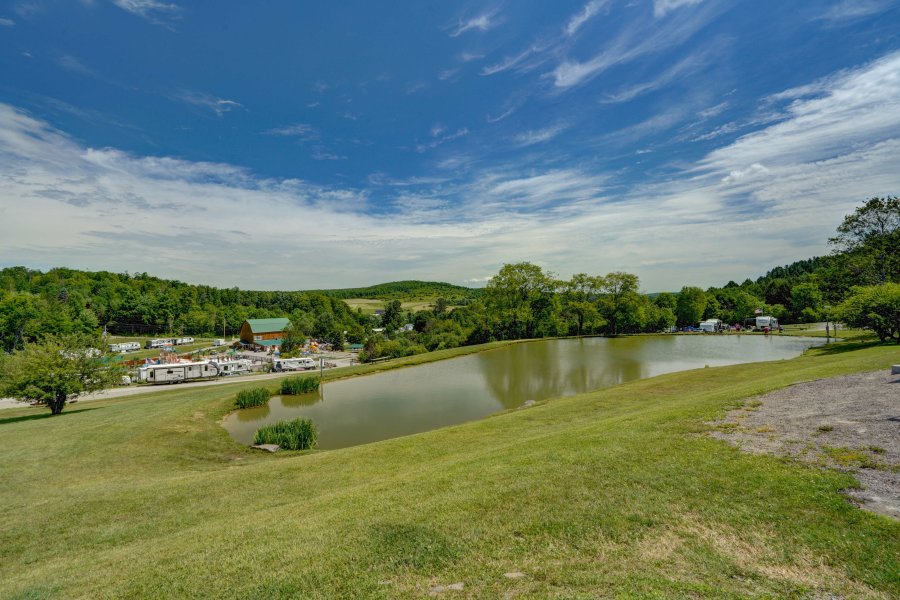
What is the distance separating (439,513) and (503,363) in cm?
3470

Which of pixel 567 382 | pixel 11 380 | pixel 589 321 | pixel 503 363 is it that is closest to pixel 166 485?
pixel 11 380

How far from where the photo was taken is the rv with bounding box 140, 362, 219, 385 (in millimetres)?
40000

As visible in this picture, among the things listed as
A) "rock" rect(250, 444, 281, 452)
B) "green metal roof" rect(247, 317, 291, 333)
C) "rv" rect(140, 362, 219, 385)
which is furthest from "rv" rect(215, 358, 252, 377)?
"green metal roof" rect(247, 317, 291, 333)

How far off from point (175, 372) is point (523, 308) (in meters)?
49.1

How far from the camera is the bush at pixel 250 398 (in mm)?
27219

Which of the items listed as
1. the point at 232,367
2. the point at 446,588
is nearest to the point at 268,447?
the point at 446,588

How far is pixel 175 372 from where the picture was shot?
134ft

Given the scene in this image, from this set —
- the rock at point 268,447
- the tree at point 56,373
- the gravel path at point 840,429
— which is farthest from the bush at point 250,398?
the gravel path at point 840,429

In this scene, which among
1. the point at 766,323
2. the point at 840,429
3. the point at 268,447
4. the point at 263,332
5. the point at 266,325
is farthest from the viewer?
the point at 266,325

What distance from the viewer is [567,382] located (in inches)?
1190

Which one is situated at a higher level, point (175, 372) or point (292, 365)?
point (175, 372)

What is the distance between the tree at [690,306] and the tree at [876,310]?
4724 centimetres

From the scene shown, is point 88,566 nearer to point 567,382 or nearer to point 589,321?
point 567,382

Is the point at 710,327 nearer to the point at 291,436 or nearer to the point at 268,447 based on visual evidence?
the point at 291,436
